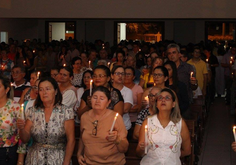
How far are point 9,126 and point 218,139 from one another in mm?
5770

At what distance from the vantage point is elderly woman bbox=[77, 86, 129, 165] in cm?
507

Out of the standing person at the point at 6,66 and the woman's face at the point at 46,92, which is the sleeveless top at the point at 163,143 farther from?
the standing person at the point at 6,66

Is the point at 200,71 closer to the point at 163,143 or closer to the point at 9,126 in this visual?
the point at 163,143

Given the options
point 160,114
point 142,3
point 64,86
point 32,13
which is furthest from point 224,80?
point 160,114

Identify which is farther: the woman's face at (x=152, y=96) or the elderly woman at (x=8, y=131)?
the woman's face at (x=152, y=96)

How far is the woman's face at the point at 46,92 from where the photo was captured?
512 centimetres

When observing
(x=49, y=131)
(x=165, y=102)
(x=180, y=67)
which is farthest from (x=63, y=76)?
(x=165, y=102)

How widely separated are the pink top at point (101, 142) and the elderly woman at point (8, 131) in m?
0.71

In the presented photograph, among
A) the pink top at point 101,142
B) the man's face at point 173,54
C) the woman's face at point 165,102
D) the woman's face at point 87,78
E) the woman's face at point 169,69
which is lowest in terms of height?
the pink top at point 101,142

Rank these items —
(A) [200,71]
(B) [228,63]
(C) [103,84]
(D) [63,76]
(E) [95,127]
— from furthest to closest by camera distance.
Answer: (B) [228,63], (A) [200,71], (D) [63,76], (C) [103,84], (E) [95,127]

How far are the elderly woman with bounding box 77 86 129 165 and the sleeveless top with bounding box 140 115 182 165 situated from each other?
0.26 m

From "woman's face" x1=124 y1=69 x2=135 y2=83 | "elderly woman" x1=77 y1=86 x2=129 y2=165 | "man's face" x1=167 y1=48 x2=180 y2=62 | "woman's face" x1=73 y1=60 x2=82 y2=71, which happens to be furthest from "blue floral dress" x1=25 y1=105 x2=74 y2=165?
"woman's face" x1=73 y1=60 x2=82 y2=71

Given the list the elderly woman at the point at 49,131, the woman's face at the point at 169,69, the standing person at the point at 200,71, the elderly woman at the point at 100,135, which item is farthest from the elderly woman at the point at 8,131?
the standing person at the point at 200,71

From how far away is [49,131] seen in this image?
5043mm
